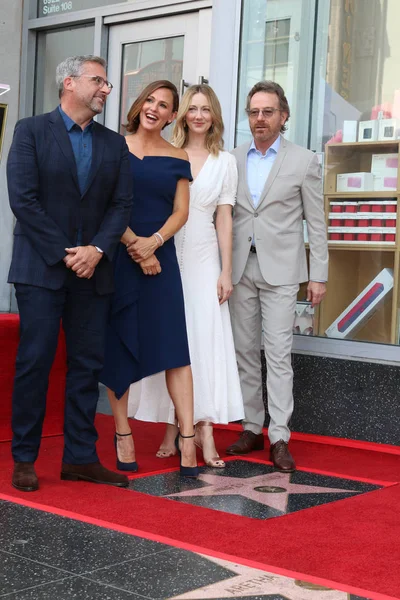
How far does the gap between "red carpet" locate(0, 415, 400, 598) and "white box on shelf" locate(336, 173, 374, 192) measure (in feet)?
5.78

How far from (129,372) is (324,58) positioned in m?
2.48

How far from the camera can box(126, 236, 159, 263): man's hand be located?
4.21 metres

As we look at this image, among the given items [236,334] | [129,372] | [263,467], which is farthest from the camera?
[236,334]

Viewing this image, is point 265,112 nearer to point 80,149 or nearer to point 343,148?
point 343,148

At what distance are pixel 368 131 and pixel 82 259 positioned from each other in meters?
2.36

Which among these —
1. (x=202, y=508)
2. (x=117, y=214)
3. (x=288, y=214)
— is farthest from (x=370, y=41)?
(x=202, y=508)

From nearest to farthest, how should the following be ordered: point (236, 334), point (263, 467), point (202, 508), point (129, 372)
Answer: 1. point (202, 508)
2. point (129, 372)
3. point (263, 467)
4. point (236, 334)

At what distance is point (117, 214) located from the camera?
3977 mm

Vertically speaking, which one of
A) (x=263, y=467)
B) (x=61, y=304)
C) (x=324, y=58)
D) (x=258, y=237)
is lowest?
(x=263, y=467)

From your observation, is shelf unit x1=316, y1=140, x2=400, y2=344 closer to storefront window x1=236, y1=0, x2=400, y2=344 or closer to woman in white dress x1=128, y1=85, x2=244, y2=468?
storefront window x1=236, y1=0, x2=400, y2=344

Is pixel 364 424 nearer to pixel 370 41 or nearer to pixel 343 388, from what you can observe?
pixel 343 388

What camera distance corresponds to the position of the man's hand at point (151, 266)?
14.0ft

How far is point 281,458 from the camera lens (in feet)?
15.0

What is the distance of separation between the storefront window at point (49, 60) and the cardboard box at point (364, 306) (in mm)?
3535
